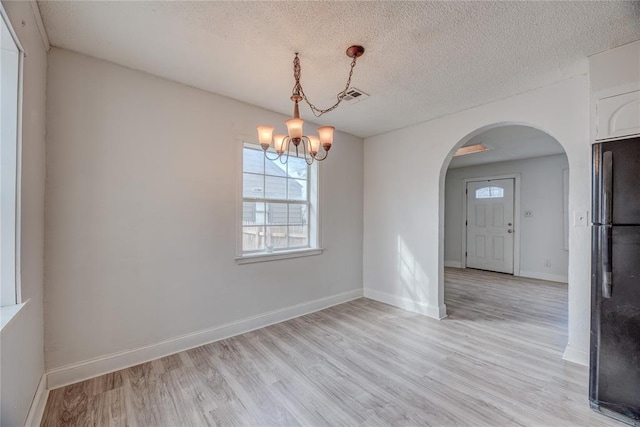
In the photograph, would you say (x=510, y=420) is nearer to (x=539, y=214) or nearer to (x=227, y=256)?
(x=227, y=256)

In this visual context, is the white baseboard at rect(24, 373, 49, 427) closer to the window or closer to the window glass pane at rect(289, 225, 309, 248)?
the window

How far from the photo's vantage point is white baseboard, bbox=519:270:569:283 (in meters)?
5.04

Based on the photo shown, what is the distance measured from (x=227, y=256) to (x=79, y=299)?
45.3 inches

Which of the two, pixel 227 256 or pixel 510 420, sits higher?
pixel 227 256

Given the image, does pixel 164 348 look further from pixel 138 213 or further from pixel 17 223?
pixel 17 223

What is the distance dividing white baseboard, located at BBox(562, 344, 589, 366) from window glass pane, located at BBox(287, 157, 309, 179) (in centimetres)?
309

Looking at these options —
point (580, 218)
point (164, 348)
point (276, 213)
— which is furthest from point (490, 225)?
point (164, 348)

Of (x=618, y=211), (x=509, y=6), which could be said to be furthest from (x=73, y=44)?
(x=618, y=211)

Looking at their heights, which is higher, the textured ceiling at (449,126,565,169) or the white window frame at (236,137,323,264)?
the textured ceiling at (449,126,565,169)

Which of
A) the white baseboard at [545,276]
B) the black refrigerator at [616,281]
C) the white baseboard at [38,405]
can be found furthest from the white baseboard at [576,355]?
the white baseboard at [38,405]

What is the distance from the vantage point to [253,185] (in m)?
3.10

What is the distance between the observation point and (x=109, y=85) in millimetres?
2182

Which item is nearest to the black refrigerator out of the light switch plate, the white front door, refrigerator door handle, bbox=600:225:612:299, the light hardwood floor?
refrigerator door handle, bbox=600:225:612:299

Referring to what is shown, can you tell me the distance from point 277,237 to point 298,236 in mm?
326
